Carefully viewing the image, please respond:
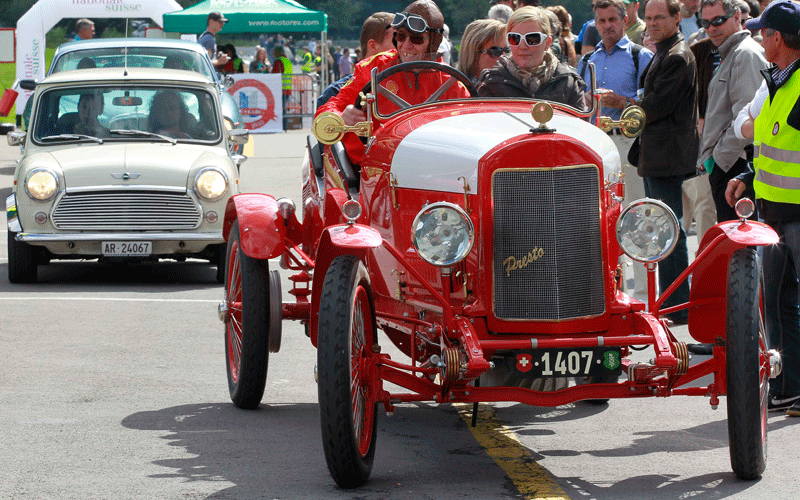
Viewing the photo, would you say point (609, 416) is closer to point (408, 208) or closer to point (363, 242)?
point (408, 208)

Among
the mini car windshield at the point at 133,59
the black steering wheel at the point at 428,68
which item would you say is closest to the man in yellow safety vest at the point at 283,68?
the mini car windshield at the point at 133,59

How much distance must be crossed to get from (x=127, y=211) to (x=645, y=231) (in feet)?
19.9

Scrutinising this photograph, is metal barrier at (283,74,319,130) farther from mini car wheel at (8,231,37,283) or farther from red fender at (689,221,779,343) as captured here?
red fender at (689,221,779,343)

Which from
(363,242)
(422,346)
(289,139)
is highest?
(363,242)

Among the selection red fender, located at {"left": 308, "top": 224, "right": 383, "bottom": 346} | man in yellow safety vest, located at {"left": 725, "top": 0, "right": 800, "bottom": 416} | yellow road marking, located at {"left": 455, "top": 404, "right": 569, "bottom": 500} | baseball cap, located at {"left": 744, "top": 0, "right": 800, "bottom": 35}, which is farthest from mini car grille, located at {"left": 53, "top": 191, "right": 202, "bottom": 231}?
baseball cap, located at {"left": 744, "top": 0, "right": 800, "bottom": 35}

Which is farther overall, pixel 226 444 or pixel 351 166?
pixel 351 166

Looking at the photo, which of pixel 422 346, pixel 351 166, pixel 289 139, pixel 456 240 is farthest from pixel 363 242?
pixel 289 139

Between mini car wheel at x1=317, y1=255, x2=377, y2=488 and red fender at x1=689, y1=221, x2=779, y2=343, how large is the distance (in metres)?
1.49

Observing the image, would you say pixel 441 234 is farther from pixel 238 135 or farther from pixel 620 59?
pixel 238 135

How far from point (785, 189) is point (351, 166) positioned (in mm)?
2214

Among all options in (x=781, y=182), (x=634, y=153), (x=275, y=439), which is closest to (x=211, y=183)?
(x=634, y=153)

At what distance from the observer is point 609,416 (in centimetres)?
620

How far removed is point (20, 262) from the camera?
10.3 metres

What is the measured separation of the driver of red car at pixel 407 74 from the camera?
645 centimetres
